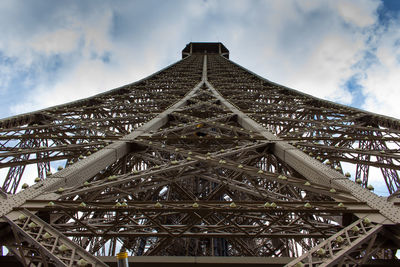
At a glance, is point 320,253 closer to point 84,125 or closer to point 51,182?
point 51,182

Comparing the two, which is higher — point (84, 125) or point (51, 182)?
point (84, 125)

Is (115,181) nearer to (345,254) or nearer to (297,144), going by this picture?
(345,254)

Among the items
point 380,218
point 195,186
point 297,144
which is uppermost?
point 297,144

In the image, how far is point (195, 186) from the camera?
1355 centimetres

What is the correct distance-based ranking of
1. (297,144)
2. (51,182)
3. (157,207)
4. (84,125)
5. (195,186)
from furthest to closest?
(195,186)
(84,125)
(297,144)
(51,182)
(157,207)

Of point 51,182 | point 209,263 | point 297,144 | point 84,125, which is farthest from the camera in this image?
point 84,125

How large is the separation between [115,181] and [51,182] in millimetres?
971

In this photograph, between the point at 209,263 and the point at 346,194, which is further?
the point at 346,194

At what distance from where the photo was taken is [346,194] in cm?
477

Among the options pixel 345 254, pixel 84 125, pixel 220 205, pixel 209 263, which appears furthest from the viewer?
pixel 84 125

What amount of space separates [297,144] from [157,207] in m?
4.77

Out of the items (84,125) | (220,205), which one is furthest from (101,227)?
(84,125)

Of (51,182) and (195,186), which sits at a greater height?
(51,182)

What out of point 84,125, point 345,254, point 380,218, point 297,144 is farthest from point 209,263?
point 84,125
